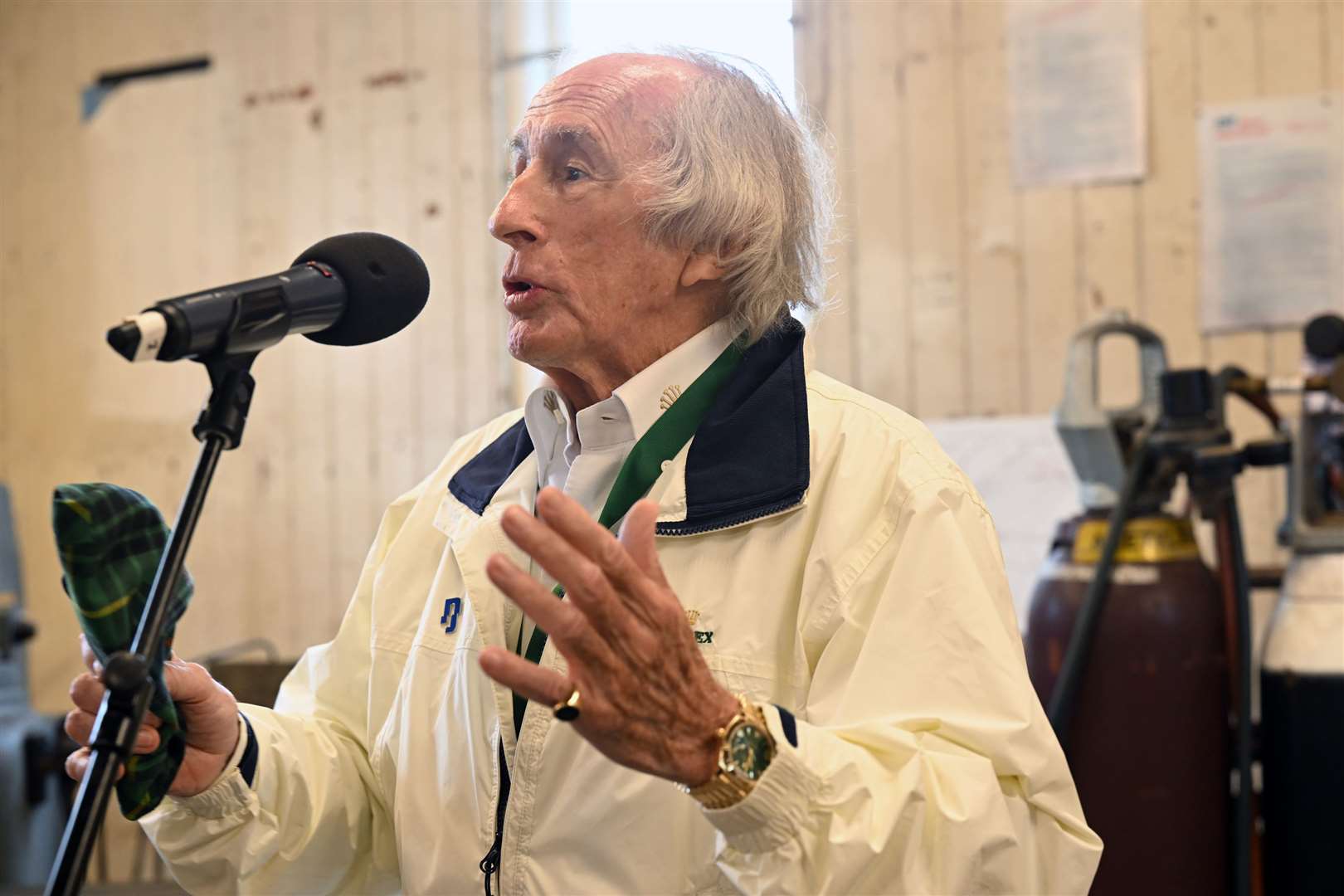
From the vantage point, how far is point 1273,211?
2826 millimetres

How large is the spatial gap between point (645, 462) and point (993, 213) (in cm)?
202

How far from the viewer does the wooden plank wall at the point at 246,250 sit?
11.8 ft

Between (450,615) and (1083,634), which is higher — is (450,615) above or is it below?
above

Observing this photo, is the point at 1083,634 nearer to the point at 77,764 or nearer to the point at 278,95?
the point at 77,764

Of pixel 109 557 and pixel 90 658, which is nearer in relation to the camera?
pixel 109 557

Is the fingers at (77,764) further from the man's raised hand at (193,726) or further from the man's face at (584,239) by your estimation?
the man's face at (584,239)

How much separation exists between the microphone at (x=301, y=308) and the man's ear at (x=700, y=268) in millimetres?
376

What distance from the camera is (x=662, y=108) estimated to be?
1389 mm

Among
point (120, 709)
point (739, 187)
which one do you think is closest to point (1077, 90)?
point (739, 187)

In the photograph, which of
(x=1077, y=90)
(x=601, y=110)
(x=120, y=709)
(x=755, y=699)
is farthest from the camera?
(x=1077, y=90)

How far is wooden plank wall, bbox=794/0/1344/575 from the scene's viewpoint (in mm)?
2832

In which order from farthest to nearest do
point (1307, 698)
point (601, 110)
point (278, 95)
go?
1. point (278, 95)
2. point (1307, 698)
3. point (601, 110)

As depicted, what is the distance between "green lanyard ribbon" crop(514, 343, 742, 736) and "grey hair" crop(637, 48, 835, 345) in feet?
0.39

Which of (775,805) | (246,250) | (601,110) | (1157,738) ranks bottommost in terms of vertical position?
(1157,738)
